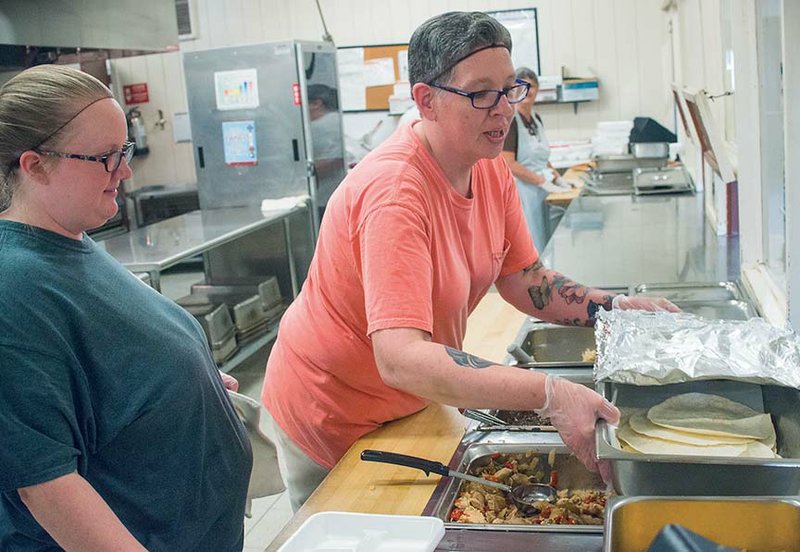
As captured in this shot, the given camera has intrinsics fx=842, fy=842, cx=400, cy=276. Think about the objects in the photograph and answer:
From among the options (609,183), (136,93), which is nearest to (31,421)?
(609,183)

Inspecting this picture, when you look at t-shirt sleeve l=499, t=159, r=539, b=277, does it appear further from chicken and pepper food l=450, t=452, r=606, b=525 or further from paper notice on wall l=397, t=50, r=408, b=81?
paper notice on wall l=397, t=50, r=408, b=81

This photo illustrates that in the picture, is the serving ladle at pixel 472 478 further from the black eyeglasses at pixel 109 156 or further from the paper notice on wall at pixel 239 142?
the paper notice on wall at pixel 239 142

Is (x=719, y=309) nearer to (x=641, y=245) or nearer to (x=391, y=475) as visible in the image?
(x=641, y=245)

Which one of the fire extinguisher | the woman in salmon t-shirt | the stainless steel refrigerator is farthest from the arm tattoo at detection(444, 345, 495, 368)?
the fire extinguisher

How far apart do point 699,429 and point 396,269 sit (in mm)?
535

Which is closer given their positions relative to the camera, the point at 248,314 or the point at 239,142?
the point at 248,314

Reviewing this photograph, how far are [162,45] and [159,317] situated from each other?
14.0 feet

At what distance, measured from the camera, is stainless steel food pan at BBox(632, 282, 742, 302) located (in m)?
2.38

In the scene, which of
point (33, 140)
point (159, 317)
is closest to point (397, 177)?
point (159, 317)

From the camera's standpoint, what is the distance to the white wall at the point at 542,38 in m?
6.98

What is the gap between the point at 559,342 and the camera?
2.24m

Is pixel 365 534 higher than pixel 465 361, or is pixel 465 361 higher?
pixel 465 361

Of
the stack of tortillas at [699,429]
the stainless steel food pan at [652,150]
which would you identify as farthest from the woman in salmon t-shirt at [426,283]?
the stainless steel food pan at [652,150]

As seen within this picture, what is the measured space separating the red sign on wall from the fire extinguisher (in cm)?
9
